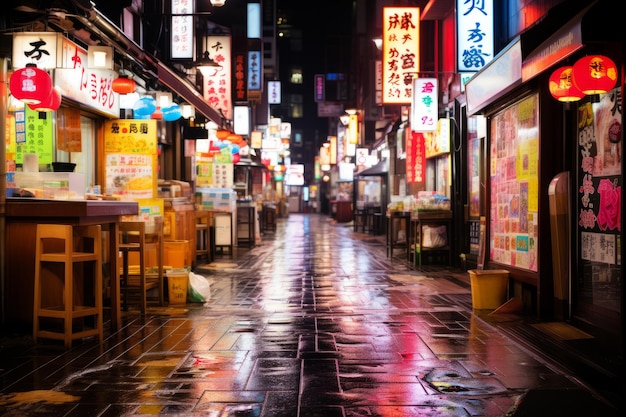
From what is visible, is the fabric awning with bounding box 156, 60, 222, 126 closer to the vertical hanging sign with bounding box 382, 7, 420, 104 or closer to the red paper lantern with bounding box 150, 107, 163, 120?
the red paper lantern with bounding box 150, 107, 163, 120

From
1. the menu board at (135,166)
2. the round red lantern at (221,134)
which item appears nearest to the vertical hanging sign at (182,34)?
the round red lantern at (221,134)

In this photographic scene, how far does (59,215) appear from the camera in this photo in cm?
643

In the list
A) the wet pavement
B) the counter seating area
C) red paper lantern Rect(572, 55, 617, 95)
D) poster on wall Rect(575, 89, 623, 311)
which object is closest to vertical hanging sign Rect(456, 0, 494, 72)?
the counter seating area

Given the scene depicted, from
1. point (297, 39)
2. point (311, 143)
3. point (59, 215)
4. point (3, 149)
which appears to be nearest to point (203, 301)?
point (59, 215)

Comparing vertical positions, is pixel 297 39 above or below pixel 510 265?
above

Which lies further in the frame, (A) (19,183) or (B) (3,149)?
(A) (19,183)

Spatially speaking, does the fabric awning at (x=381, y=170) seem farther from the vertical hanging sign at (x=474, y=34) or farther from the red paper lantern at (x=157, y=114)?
the red paper lantern at (x=157, y=114)

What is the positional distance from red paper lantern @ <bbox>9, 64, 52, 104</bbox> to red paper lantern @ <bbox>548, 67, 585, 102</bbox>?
6.20 metres

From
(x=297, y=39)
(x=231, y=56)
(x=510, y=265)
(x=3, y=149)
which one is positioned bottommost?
(x=510, y=265)

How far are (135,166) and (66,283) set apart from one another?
16.2 feet

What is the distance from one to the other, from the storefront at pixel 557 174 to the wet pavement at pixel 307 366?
789 millimetres

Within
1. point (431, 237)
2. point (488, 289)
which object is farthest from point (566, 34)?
point (431, 237)

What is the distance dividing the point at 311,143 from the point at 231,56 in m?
58.5

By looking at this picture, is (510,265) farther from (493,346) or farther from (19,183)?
(19,183)
